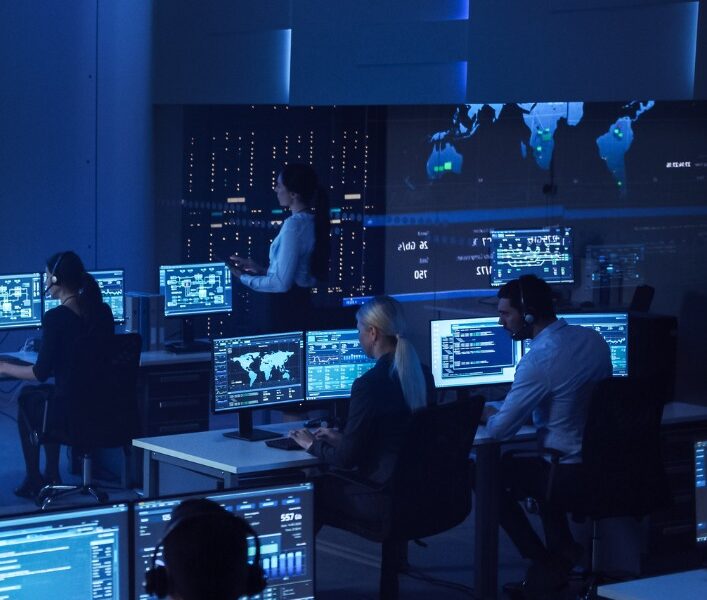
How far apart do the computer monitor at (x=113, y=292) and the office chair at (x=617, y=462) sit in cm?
351

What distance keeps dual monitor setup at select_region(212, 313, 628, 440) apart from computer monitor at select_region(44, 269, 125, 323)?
8.24 ft

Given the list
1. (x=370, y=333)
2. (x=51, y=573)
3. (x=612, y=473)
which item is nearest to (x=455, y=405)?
(x=370, y=333)

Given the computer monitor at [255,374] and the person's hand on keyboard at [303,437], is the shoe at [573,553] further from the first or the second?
the computer monitor at [255,374]

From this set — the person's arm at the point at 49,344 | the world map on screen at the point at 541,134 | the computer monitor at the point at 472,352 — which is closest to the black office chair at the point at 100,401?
the person's arm at the point at 49,344

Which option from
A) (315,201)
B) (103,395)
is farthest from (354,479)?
(315,201)

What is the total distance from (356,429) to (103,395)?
2045mm

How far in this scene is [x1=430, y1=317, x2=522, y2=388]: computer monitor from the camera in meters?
6.55

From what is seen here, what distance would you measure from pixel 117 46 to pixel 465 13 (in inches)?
113

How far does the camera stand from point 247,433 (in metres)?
5.86

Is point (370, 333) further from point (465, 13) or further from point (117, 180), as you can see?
point (117, 180)

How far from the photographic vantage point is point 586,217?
9.85 metres

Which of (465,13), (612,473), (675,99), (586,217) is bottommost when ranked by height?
(612,473)

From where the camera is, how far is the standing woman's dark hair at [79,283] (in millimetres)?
6770

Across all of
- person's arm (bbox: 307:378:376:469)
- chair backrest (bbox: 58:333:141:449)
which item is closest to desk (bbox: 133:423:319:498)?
person's arm (bbox: 307:378:376:469)
